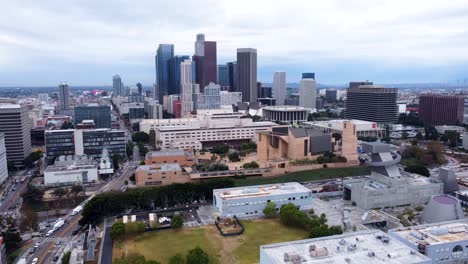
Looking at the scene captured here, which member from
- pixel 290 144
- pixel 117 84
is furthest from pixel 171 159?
pixel 117 84

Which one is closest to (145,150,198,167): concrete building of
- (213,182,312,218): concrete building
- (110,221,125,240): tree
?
(213,182,312,218): concrete building

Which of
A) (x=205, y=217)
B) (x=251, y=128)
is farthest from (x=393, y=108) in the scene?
(x=205, y=217)

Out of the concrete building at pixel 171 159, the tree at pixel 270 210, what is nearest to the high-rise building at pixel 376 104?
→ the concrete building at pixel 171 159

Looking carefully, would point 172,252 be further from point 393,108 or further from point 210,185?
point 393,108

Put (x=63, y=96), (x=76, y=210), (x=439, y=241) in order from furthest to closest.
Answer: (x=63, y=96) < (x=76, y=210) < (x=439, y=241)

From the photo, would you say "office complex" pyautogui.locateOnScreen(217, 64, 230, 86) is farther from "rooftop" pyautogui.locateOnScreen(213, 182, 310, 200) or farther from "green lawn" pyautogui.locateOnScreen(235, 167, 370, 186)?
"rooftop" pyautogui.locateOnScreen(213, 182, 310, 200)

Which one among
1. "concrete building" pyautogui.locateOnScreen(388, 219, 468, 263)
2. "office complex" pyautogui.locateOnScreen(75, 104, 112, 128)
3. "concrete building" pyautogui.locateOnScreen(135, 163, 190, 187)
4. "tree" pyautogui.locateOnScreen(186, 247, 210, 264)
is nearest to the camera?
"concrete building" pyautogui.locateOnScreen(388, 219, 468, 263)

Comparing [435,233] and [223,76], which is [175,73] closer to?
[223,76]
